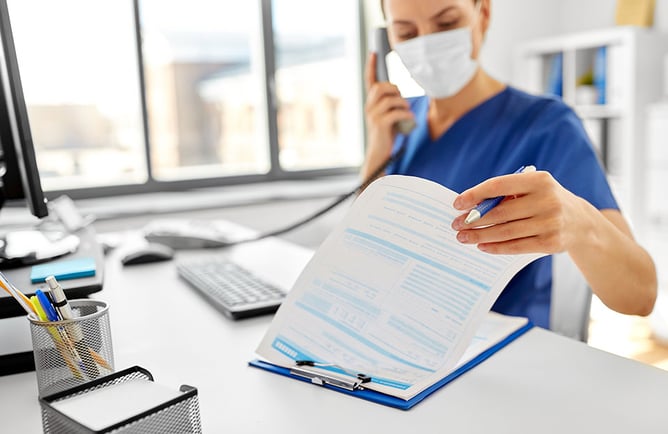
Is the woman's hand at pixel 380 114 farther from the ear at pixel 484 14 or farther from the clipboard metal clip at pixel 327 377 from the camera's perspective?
the clipboard metal clip at pixel 327 377

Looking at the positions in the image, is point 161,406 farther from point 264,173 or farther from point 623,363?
point 264,173

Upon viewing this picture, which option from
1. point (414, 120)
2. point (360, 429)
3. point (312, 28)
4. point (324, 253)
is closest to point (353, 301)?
point (324, 253)

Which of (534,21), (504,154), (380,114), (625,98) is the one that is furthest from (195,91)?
(504,154)

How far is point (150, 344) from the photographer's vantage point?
33.6 inches

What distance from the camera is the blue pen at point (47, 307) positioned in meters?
0.65

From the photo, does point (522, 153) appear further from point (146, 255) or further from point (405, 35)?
point (146, 255)

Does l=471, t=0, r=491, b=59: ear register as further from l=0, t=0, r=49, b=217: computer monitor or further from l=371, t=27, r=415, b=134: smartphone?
l=0, t=0, r=49, b=217: computer monitor

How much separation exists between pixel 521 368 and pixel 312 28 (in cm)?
289

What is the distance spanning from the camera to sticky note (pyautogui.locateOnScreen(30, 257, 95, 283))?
83 centimetres

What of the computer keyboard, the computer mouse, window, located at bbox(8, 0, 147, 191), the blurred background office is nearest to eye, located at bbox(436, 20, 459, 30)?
the computer keyboard

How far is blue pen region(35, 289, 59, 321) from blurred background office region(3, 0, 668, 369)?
1.92 metres

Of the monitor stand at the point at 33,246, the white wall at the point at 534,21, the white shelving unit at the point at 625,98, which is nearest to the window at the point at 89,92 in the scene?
the monitor stand at the point at 33,246

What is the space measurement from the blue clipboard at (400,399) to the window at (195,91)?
7.22 ft

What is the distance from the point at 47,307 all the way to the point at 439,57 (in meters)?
0.61
